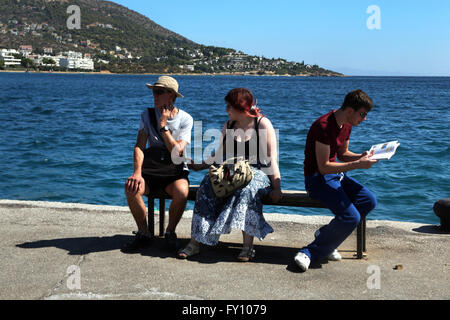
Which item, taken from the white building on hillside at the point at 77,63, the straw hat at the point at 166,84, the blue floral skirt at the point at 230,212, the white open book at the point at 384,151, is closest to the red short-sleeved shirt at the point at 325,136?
the white open book at the point at 384,151

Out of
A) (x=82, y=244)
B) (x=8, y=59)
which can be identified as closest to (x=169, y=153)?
(x=82, y=244)

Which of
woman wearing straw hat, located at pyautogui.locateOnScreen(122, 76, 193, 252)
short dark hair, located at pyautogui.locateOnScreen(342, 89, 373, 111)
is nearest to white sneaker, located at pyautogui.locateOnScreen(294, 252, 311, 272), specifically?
woman wearing straw hat, located at pyautogui.locateOnScreen(122, 76, 193, 252)

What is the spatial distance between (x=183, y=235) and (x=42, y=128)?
18.7m

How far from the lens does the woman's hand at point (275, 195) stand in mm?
4469

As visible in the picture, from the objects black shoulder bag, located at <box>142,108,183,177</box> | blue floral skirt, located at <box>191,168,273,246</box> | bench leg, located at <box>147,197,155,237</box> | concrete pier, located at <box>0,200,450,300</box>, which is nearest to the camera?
concrete pier, located at <box>0,200,450,300</box>

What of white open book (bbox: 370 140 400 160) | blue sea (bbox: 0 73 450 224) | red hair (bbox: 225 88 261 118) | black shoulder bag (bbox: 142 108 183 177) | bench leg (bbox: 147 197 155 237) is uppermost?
red hair (bbox: 225 88 261 118)

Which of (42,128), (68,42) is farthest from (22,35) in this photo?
(42,128)

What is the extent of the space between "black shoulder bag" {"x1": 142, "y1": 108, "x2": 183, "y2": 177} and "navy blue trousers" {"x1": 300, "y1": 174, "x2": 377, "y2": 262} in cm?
127

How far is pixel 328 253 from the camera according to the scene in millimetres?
4332

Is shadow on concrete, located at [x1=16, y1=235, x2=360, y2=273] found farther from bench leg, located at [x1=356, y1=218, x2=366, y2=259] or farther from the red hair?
the red hair

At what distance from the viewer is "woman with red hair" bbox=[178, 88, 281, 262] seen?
4.39m

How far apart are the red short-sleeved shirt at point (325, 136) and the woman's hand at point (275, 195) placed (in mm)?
305

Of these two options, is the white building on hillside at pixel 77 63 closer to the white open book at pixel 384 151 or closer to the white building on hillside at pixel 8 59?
the white building on hillside at pixel 8 59
